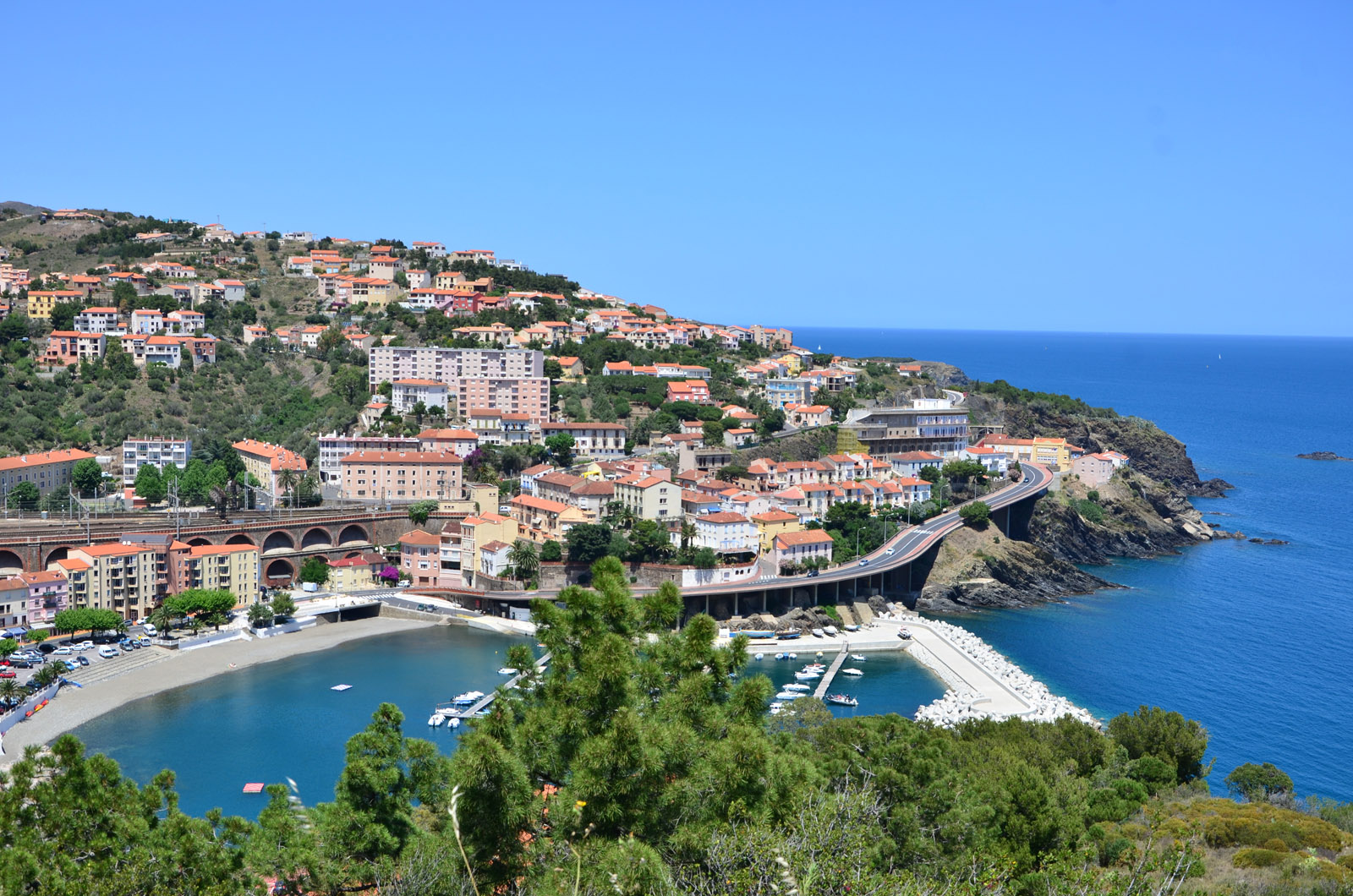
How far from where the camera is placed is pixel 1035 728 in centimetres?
1883

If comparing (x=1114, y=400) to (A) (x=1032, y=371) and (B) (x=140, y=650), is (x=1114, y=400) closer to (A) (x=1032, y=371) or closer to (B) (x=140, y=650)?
(A) (x=1032, y=371)

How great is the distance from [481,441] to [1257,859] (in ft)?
112

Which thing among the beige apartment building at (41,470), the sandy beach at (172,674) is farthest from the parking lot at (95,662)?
the beige apartment building at (41,470)

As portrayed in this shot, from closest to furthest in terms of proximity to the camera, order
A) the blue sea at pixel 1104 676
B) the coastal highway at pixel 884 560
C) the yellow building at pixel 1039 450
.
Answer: the blue sea at pixel 1104 676 → the coastal highway at pixel 884 560 → the yellow building at pixel 1039 450

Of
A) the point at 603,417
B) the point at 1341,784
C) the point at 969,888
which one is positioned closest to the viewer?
the point at 969,888

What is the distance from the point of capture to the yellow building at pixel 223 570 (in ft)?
101

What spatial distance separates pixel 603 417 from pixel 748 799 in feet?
126

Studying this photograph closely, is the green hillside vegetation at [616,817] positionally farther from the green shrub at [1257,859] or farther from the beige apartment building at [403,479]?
the beige apartment building at [403,479]

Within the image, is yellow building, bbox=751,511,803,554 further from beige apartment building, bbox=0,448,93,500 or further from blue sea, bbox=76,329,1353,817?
beige apartment building, bbox=0,448,93,500

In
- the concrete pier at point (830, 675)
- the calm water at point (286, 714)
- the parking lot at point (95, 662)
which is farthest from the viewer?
the concrete pier at point (830, 675)

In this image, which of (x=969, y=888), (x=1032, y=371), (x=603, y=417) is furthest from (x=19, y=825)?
(x=1032, y=371)

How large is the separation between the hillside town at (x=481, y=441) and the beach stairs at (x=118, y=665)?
2714 mm

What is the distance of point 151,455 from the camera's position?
1566 inches

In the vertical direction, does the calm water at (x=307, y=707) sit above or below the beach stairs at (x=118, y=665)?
below
